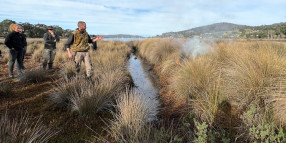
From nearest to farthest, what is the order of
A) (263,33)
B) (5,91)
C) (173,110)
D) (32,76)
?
1. (173,110)
2. (5,91)
3. (32,76)
4. (263,33)

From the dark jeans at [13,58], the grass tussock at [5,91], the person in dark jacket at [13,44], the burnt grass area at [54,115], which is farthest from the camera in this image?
the dark jeans at [13,58]

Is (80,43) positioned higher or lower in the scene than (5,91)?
higher

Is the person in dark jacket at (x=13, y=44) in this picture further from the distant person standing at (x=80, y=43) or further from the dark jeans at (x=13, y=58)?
the distant person standing at (x=80, y=43)

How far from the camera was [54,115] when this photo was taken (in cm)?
365

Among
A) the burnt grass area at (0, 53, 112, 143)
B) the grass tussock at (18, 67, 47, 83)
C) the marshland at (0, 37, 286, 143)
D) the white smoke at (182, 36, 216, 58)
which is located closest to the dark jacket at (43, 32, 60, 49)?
the grass tussock at (18, 67, 47, 83)

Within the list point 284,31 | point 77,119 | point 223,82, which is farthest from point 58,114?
point 284,31

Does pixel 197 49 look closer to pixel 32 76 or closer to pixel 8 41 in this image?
pixel 32 76

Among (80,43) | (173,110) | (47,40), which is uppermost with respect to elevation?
(47,40)

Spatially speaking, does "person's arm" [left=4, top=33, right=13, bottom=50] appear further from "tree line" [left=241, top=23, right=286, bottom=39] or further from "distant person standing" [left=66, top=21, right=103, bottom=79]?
"tree line" [left=241, top=23, right=286, bottom=39]

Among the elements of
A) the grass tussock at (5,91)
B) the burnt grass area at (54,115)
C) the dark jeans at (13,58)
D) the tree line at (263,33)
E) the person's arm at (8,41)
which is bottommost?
the burnt grass area at (54,115)

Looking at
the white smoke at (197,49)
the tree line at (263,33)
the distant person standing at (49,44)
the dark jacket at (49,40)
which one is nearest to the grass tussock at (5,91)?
the distant person standing at (49,44)

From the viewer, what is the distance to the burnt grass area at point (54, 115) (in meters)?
3.03

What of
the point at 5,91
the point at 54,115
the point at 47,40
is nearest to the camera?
the point at 54,115

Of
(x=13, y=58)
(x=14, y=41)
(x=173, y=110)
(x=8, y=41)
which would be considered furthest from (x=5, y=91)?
(x=173, y=110)
